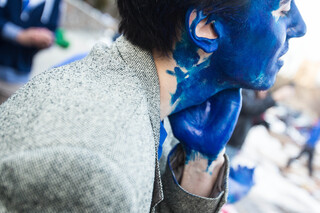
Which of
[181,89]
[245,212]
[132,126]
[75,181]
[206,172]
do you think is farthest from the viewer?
[245,212]

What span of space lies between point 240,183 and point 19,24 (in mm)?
2622

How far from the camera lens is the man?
24.5 inches

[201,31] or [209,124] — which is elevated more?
[201,31]

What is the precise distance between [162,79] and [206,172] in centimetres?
61

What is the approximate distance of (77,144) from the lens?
64 centimetres

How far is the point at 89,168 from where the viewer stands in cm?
63

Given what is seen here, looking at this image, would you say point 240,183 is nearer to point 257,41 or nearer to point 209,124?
point 209,124

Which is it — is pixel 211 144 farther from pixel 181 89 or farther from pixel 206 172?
pixel 181 89

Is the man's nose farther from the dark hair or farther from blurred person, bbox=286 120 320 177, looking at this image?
blurred person, bbox=286 120 320 177

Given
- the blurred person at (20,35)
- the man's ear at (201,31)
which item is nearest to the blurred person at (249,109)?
the man's ear at (201,31)

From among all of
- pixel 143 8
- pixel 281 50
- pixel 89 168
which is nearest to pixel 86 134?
pixel 89 168

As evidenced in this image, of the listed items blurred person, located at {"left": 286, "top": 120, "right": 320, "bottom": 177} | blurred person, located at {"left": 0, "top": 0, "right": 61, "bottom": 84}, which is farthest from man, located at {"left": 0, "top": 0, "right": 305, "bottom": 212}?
blurred person, located at {"left": 286, "top": 120, "right": 320, "bottom": 177}

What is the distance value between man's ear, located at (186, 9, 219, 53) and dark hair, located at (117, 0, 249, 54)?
0.12 ft

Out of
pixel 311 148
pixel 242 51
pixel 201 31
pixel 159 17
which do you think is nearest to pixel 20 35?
pixel 159 17
